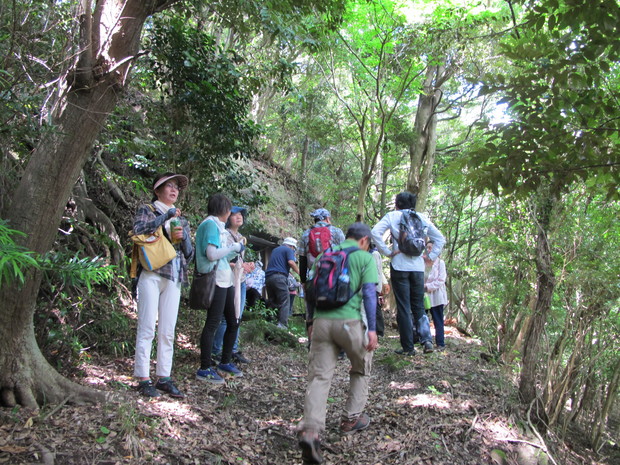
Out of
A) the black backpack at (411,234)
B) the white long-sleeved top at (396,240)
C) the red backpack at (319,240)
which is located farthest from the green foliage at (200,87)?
the black backpack at (411,234)

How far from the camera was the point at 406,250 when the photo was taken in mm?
5625

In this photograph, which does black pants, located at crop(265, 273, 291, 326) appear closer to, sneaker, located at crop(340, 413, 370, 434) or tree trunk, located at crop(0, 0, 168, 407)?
sneaker, located at crop(340, 413, 370, 434)

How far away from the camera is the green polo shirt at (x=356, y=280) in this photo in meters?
3.46

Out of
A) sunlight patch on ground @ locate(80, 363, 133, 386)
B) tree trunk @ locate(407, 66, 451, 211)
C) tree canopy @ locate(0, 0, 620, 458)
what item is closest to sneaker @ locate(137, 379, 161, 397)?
sunlight patch on ground @ locate(80, 363, 133, 386)

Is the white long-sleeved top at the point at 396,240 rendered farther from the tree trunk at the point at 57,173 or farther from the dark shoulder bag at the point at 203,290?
the tree trunk at the point at 57,173

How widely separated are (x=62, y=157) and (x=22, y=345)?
138 cm

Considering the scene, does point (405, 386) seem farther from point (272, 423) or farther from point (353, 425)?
point (272, 423)

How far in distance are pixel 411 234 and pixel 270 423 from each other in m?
2.92

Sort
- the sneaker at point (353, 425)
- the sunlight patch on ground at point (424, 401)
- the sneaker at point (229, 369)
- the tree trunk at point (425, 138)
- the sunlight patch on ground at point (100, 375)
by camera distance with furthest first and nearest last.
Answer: the tree trunk at point (425, 138) < the sneaker at point (229, 369) < the sunlight patch on ground at point (424, 401) < the sunlight patch on ground at point (100, 375) < the sneaker at point (353, 425)

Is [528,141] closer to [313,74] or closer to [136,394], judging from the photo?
[136,394]

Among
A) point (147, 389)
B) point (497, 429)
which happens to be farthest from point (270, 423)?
point (497, 429)

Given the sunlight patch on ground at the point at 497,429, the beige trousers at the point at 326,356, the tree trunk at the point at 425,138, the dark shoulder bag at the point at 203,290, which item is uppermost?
the tree trunk at the point at 425,138

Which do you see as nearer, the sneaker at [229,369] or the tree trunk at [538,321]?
the tree trunk at [538,321]

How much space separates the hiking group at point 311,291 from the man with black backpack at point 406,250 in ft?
0.04
